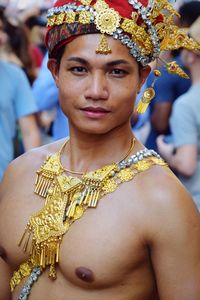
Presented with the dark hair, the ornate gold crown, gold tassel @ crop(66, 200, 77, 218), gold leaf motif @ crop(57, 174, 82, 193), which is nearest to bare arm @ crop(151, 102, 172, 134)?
the dark hair

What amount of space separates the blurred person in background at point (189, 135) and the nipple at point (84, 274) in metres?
1.93

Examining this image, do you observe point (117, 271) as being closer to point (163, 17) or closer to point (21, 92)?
point (163, 17)

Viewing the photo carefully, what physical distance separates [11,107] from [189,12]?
1327 mm

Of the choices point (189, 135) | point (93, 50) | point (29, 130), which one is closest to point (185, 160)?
point (189, 135)

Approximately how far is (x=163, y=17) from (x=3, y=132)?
2336 millimetres

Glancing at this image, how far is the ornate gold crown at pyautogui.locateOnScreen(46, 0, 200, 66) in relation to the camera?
9.84ft

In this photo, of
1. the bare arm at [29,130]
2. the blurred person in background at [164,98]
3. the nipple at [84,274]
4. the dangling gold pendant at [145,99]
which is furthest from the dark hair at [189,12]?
the nipple at [84,274]

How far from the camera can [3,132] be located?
526 centimetres

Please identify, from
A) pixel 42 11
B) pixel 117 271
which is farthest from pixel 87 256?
pixel 42 11

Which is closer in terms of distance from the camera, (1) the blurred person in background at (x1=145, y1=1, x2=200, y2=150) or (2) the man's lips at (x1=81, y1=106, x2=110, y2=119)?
(2) the man's lips at (x1=81, y1=106, x2=110, y2=119)

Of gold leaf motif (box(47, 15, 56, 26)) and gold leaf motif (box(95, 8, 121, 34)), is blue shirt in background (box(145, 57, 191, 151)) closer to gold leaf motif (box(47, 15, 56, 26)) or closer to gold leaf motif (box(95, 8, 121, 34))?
gold leaf motif (box(47, 15, 56, 26))

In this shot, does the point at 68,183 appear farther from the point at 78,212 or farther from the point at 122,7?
the point at 122,7

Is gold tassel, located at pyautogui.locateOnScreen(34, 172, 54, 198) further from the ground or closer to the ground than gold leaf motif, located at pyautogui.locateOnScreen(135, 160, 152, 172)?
closer to the ground

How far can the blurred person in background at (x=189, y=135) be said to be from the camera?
4.71m
